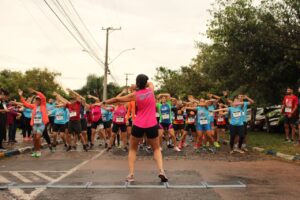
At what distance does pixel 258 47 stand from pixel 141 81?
1720cm

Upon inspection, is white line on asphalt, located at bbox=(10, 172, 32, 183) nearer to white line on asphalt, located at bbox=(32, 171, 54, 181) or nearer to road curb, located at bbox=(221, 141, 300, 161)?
white line on asphalt, located at bbox=(32, 171, 54, 181)

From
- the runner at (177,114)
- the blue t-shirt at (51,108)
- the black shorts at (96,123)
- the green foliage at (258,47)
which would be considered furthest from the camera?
the green foliage at (258,47)

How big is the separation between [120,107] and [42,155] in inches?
125

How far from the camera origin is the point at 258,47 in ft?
80.8

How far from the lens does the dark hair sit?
8.57 metres

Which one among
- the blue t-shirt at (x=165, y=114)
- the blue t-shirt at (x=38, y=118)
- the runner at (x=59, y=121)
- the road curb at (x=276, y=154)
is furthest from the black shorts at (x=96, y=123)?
the road curb at (x=276, y=154)

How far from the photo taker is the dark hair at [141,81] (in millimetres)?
8570

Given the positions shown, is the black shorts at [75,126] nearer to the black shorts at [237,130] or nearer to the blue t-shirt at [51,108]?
the blue t-shirt at [51,108]

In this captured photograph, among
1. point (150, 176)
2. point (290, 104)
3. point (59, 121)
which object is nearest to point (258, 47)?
point (290, 104)

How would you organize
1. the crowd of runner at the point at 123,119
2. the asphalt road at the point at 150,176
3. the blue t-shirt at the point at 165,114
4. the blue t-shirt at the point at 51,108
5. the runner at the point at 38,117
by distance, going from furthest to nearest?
the blue t-shirt at the point at 51,108, the blue t-shirt at the point at 165,114, the crowd of runner at the point at 123,119, the runner at the point at 38,117, the asphalt road at the point at 150,176

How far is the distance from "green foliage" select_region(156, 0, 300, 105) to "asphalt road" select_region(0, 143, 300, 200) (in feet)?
36.3

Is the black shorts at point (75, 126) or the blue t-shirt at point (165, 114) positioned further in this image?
→ the blue t-shirt at point (165, 114)

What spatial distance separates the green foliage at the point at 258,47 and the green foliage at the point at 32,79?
56.7 metres

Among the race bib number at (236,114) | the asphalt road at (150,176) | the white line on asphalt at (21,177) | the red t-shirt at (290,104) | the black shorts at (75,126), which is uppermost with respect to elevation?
the red t-shirt at (290,104)
